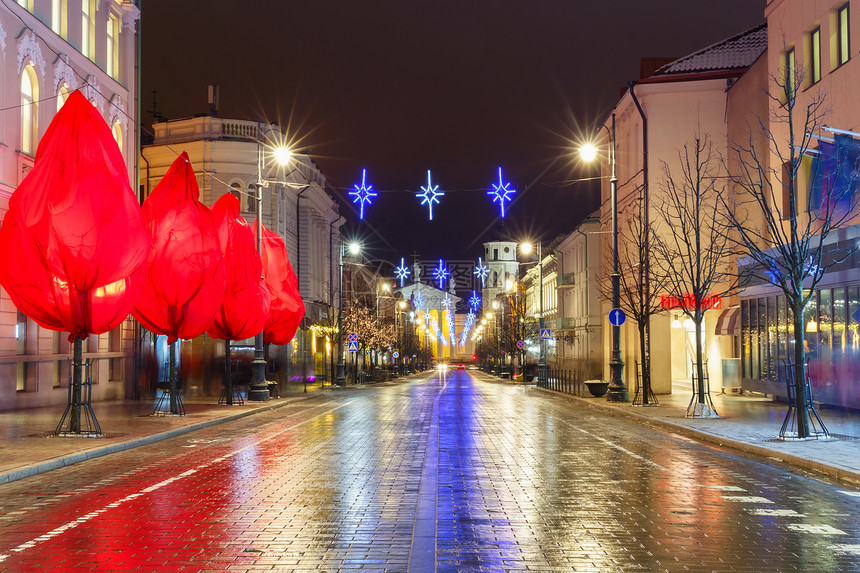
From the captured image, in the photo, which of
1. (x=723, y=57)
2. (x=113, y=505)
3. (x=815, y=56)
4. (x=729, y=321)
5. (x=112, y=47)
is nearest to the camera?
(x=113, y=505)

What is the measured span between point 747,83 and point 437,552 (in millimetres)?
33570

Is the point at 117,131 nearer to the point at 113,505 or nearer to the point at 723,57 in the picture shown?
the point at 723,57

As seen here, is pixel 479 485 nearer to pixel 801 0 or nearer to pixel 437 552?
pixel 437 552

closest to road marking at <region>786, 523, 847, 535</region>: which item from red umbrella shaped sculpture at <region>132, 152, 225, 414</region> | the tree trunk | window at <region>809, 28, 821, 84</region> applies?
the tree trunk

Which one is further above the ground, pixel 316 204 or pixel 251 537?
pixel 316 204

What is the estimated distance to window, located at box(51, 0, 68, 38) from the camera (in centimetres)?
2958

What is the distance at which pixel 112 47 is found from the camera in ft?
113

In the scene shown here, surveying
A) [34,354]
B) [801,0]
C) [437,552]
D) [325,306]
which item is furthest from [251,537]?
[325,306]

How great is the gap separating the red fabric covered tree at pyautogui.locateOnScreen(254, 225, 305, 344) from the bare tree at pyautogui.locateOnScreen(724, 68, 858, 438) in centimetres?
1688

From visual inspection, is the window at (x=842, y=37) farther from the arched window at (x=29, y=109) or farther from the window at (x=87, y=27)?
the window at (x=87, y=27)

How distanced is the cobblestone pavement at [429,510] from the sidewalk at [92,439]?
42 centimetres

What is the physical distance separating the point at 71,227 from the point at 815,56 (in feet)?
69.4

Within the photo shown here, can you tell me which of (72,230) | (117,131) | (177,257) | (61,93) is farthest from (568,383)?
(72,230)

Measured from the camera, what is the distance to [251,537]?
8562 mm
